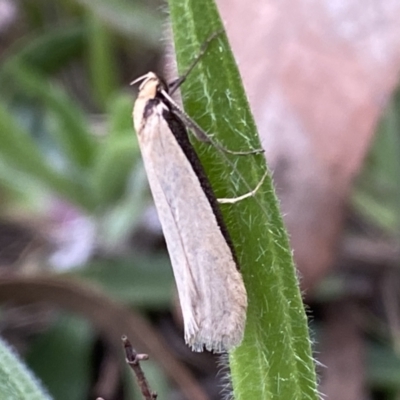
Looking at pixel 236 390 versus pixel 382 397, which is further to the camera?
pixel 382 397

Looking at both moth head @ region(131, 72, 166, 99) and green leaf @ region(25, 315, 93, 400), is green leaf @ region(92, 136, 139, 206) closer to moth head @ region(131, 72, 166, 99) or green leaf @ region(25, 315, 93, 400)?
green leaf @ region(25, 315, 93, 400)

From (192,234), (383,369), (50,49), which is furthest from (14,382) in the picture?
Result: (50,49)

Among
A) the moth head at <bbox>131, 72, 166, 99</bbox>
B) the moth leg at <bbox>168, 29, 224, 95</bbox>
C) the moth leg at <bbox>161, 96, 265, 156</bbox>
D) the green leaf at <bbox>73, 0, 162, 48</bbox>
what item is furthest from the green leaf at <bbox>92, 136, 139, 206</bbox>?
the moth leg at <bbox>168, 29, 224, 95</bbox>

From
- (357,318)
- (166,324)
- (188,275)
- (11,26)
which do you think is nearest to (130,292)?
(166,324)

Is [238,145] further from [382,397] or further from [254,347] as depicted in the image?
[382,397]

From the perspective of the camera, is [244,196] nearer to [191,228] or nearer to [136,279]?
[191,228]

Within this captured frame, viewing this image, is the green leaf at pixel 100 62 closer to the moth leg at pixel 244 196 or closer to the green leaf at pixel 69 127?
the green leaf at pixel 69 127

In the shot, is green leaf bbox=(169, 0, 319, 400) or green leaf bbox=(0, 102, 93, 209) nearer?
green leaf bbox=(169, 0, 319, 400)
